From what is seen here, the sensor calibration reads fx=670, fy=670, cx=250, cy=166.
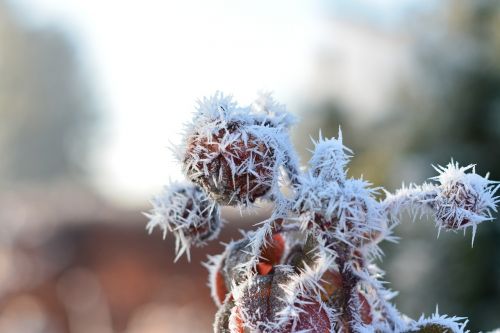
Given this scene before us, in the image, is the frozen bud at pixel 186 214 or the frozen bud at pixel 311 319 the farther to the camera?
the frozen bud at pixel 186 214

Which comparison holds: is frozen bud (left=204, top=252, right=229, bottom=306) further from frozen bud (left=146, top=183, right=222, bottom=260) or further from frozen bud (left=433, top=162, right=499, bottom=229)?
frozen bud (left=433, top=162, right=499, bottom=229)

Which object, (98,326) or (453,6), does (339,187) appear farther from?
(98,326)

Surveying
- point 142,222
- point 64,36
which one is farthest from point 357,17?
Result: point 64,36

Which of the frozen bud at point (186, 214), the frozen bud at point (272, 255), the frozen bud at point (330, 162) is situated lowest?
the frozen bud at point (272, 255)

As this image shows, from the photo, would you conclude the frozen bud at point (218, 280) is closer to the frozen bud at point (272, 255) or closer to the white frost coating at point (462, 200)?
the frozen bud at point (272, 255)

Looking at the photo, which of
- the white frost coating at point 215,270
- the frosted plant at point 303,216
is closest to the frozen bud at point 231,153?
the frosted plant at point 303,216

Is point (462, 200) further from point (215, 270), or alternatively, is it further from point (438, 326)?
point (215, 270)

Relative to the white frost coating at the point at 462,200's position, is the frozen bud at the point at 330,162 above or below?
below
